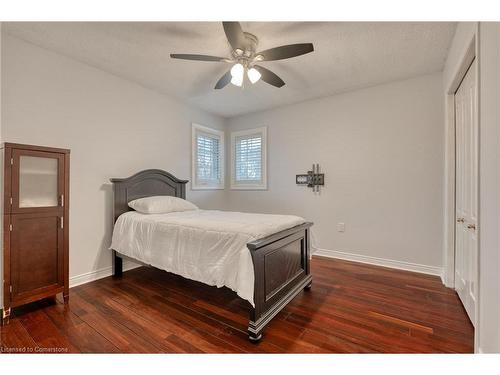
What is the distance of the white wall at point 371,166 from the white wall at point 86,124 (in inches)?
80.4

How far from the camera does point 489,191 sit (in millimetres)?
1278

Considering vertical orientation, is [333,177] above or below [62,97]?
below

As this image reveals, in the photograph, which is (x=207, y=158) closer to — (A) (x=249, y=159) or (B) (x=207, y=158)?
(B) (x=207, y=158)

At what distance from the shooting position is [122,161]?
10.0 ft

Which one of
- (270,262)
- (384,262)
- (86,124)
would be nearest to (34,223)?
(86,124)

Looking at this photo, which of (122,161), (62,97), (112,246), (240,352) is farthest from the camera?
(122,161)

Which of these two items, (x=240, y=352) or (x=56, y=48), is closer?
(x=240, y=352)

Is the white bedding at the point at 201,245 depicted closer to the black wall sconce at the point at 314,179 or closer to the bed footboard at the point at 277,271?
the bed footboard at the point at 277,271

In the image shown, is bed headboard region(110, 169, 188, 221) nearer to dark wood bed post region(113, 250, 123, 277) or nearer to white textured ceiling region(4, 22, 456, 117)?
dark wood bed post region(113, 250, 123, 277)

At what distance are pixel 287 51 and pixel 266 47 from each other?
45 cm
